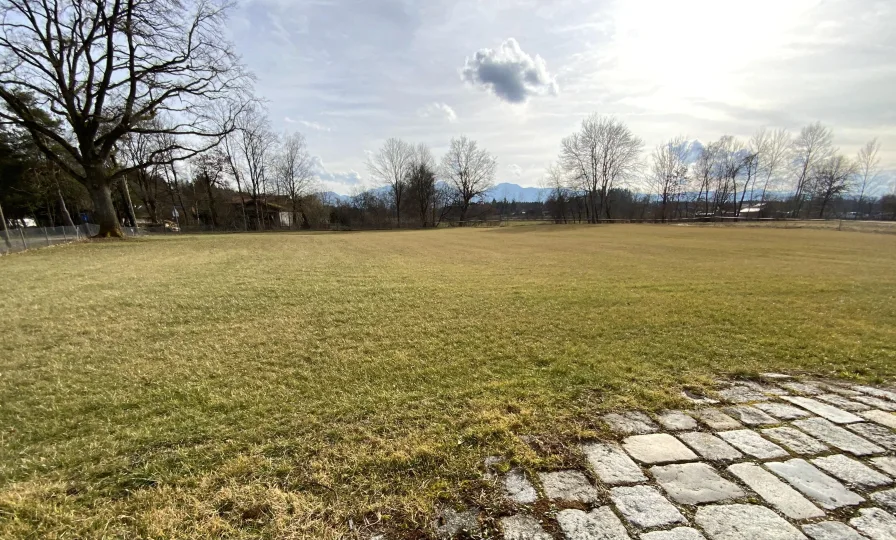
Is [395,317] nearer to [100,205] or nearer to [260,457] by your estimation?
[260,457]

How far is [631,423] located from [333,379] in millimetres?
2720

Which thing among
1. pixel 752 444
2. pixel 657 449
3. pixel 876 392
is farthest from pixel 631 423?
pixel 876 392

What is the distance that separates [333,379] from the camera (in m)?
3.49

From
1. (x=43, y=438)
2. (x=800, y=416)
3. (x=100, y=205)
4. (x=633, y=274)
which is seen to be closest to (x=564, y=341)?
(x=800, y=416)

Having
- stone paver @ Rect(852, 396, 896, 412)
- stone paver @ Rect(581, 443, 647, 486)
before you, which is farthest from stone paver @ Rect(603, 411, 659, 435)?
stone paver @ Rect(852, 396, 896, 412)

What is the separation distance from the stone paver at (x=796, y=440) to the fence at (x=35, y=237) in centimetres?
2235

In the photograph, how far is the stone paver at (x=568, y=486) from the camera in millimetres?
1900

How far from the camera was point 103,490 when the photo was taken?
6.48 ft

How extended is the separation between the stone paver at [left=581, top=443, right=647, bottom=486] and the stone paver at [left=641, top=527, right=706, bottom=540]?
36 centimetres

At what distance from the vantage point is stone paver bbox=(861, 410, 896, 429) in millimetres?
2671

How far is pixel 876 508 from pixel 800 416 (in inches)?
44.0

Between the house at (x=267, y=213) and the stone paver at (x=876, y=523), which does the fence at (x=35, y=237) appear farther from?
the house at (x=267, y=213)

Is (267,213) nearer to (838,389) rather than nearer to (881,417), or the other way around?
(838,389)

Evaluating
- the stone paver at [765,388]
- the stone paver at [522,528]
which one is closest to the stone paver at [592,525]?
the stone paver at [522,528]
